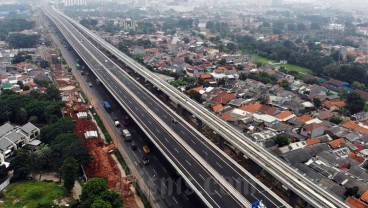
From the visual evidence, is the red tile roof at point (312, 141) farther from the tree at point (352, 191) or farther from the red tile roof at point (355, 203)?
the red tile roof at point (355, 203)

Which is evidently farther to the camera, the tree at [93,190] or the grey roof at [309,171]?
the grey roof at [309,171]

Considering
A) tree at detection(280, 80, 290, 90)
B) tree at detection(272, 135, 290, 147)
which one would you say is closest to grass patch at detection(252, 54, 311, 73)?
tree at detection(280, 80, 290, 90)

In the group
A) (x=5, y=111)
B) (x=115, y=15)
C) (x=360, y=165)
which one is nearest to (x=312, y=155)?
(x=360, y=165)

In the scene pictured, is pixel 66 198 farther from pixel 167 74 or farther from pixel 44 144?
pixel 167 74

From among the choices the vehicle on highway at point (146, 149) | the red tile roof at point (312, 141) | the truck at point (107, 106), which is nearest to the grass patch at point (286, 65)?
the red tile roof at point (312, 141)

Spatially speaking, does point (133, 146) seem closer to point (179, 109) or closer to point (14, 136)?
point (179, 109)

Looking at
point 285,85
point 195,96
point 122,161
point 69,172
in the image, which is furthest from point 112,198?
point 285,85
